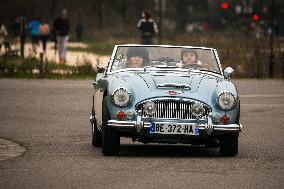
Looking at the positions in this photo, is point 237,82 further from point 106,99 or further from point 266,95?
point 106,99

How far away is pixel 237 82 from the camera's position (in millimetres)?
33500

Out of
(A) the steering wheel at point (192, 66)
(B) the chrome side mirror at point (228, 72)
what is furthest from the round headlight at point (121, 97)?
(B) the chrome side mirror at point (228, 72)

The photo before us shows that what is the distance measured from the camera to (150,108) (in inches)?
572

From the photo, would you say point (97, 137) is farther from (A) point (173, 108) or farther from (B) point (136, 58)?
(A) point (173, 108)

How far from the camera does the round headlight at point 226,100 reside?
48.4 ft

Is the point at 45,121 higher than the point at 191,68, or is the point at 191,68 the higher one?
the point at 191,68

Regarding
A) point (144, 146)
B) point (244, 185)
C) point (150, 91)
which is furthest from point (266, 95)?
point (244, 185)

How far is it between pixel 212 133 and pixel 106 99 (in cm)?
136

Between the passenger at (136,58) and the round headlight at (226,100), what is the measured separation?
1.71 metres

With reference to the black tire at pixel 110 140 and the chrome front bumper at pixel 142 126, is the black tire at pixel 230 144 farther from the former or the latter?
the black tire at pixel 110 140

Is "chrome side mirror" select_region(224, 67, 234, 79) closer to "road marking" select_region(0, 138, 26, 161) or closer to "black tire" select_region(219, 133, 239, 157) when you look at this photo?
"black tire" select_region(219, 133, 239, 157)

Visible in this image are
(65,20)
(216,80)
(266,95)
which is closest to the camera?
(216,80)

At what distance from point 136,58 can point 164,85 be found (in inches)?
62.8

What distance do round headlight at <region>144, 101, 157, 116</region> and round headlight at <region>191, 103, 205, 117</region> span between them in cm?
45
